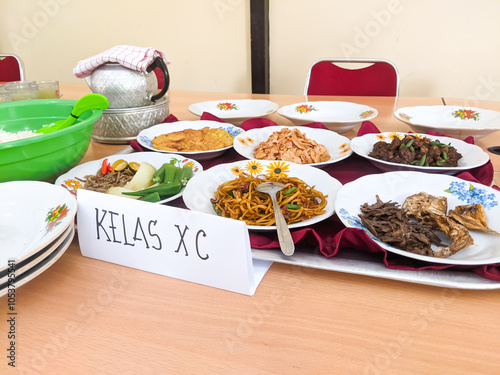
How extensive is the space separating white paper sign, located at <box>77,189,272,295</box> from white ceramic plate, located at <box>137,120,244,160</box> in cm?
40

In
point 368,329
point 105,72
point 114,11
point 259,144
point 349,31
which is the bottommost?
point 368,329

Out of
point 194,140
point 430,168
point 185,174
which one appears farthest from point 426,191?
point 194,140

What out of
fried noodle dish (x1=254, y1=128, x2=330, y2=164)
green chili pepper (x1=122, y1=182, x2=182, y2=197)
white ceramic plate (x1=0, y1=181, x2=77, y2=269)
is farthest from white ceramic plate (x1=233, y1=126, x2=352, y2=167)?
white ceramic plate (x1=0, y1=181, x2=77, y2=269)

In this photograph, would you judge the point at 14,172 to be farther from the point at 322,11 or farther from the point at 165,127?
the point at 322,11

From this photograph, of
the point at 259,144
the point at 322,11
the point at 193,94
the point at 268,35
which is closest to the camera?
the point at 259,144

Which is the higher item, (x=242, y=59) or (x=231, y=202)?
(x=242, y=59)

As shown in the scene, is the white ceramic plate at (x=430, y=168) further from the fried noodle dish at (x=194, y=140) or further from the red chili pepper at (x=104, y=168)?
the red chili pepper at (x=104, y=168)

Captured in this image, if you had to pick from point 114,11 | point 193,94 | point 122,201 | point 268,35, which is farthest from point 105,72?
point 114,11

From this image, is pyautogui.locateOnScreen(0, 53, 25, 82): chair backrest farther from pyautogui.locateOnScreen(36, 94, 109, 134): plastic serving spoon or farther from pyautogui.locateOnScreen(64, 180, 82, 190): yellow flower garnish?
pyautogui.locateOnScreen(64, 180, 82, 190): yellow flower garnish

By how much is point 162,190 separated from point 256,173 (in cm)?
24

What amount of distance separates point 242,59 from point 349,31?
931mm

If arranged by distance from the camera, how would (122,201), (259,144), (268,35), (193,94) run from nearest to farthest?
(122,201)
(259,144)
(193,94)
(268,35)

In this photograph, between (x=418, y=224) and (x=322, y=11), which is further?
(x=322, y=11)

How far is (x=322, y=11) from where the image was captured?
2951mm
